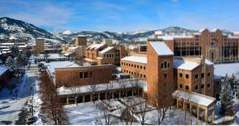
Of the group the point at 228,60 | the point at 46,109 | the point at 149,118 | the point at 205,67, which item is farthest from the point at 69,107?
the point at 228,60

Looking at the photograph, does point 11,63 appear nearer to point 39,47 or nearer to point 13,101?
point 13,101

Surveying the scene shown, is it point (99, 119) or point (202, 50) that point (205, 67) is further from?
point (202, 50)

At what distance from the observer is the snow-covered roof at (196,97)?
38.5 feet

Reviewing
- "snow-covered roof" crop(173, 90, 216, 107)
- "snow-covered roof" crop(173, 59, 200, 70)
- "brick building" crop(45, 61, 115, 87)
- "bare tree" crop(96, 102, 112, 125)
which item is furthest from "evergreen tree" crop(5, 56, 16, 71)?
"snow-covered roof" crop(173, 90, 216, 107)

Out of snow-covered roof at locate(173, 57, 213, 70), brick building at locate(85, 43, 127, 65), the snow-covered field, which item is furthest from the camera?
brick building at locate(85, 43, 127, 65)

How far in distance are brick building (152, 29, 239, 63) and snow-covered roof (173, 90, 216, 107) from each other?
13.3 metres

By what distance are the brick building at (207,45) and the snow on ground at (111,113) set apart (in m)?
14.2

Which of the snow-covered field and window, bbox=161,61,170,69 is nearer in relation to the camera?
the snow-covered field

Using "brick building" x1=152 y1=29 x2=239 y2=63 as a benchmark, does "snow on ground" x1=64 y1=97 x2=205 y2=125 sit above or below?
below

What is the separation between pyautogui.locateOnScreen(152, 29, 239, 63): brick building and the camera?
27013mm

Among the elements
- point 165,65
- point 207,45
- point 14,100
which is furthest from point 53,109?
point 207,45

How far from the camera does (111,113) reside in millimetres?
12258

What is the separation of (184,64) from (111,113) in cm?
502

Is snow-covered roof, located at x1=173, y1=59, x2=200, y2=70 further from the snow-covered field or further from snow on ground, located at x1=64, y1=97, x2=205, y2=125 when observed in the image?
the snow-covered field
